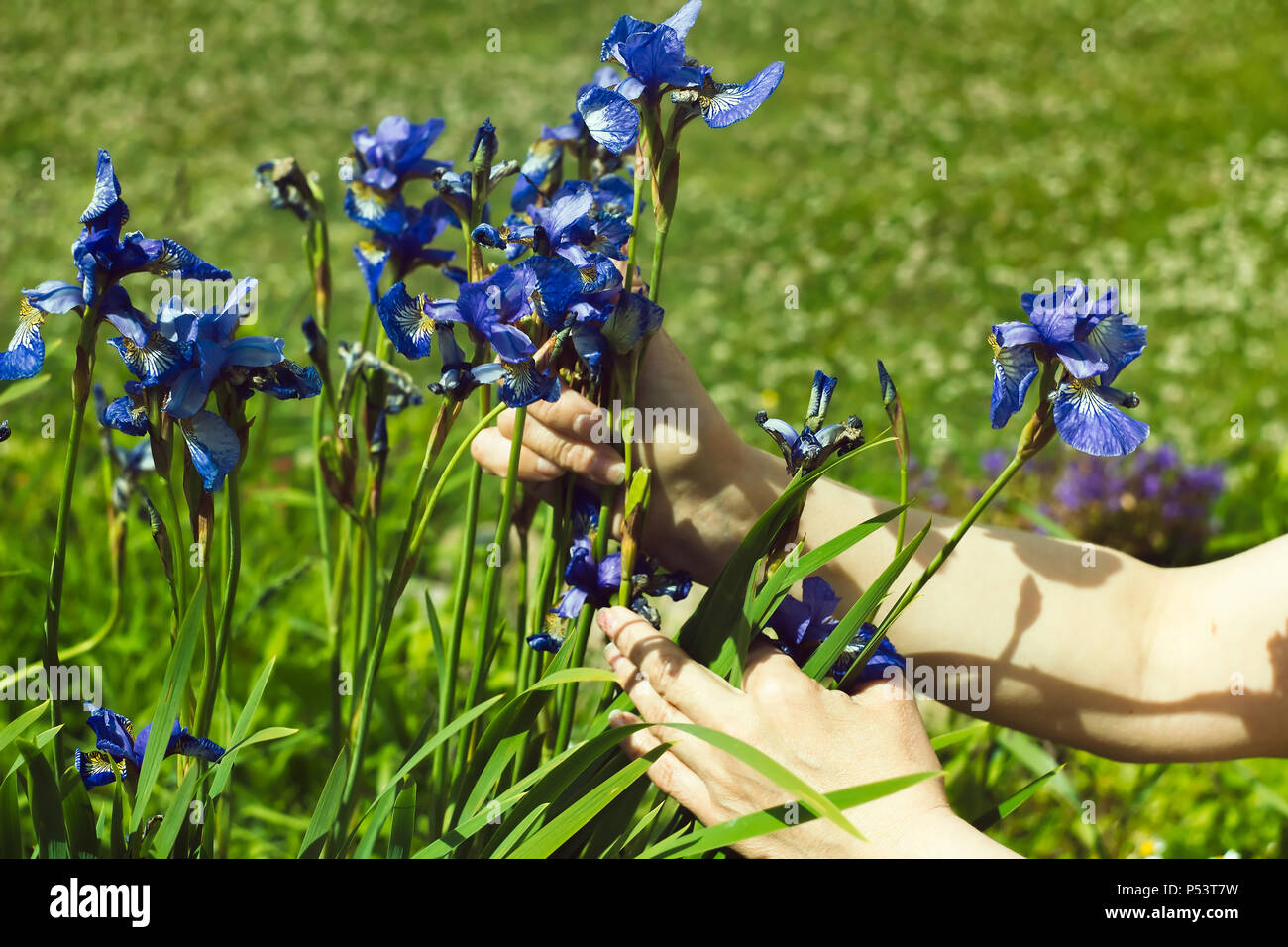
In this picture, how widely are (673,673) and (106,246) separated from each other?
636 mm

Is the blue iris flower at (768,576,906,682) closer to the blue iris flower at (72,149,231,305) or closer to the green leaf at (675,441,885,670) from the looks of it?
the green leaf at (675,441,885,670)

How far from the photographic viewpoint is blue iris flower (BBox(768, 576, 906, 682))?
1154mm

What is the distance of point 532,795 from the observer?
3.33 feet

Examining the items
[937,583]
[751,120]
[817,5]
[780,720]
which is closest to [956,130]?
[751,120]

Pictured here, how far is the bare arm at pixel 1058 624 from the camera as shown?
1.38 metres

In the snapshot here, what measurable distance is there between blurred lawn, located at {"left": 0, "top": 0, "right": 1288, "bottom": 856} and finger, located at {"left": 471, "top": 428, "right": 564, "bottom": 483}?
65cm

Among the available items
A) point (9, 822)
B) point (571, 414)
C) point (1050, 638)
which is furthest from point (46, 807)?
point (1050, 638)

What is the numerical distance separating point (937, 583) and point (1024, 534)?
6.0 inches

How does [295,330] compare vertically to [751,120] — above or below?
below

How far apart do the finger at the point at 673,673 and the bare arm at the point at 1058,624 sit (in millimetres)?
300

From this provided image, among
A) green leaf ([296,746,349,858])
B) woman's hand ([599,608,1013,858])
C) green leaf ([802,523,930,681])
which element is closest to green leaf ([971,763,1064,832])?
woman's hand ([599,608,1013,858])

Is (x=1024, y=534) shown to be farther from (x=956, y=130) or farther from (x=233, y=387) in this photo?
(x=956, y=130)

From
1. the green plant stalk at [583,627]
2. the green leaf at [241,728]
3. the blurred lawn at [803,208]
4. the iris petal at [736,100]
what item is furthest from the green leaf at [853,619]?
the blurred lawn at [803,208]

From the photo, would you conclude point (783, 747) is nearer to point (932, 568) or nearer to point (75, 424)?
point (932, 568)
